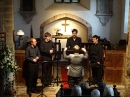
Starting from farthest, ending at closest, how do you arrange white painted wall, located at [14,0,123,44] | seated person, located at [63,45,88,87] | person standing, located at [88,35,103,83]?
white painted wall, located at [14,0,123,44] → person standing, located at [88,35,103,83] → seated person, located at [63,45,88,87]

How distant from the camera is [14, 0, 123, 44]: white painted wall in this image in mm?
13812

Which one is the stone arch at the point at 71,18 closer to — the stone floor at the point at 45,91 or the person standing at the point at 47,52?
the person standing at the point at 47,52

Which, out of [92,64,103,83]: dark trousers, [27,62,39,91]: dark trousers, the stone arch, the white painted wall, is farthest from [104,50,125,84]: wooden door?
the white painted wall

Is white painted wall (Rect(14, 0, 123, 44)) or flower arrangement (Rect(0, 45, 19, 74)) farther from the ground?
white painted wall (Rect(14, 0, 123, 44))

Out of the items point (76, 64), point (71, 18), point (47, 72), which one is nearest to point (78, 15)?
point (71, 18)

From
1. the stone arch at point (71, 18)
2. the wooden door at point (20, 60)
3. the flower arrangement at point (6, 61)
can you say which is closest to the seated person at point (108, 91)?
the flower arrangement at point (6, 61)

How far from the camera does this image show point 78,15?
45.3 ft

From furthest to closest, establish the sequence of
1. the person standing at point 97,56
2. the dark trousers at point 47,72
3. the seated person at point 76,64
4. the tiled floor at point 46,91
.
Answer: the dark trousers at point 47,72 → the person standing at point 97,56 → the tiled floor at point 46,91 → the seated person at point 76,64

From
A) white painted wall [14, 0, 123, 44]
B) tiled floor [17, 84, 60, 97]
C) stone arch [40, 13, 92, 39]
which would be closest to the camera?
tiled floor [17, 84, 60, 97]

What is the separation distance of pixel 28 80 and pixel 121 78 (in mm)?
2881

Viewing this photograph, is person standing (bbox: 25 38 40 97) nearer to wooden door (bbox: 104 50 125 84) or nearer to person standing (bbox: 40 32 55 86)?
person standing (bbox: 40 32 55 86)

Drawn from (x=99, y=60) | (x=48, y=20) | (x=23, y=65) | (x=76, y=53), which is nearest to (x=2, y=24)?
(x=23, y=65)

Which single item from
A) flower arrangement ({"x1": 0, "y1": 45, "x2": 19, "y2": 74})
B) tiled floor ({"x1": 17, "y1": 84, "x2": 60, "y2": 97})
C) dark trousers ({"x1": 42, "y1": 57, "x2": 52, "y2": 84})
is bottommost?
tiled floor ({"x1": 17, "y1": 84, "x2": 60, "y2": 97})

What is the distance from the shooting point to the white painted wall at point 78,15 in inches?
544
